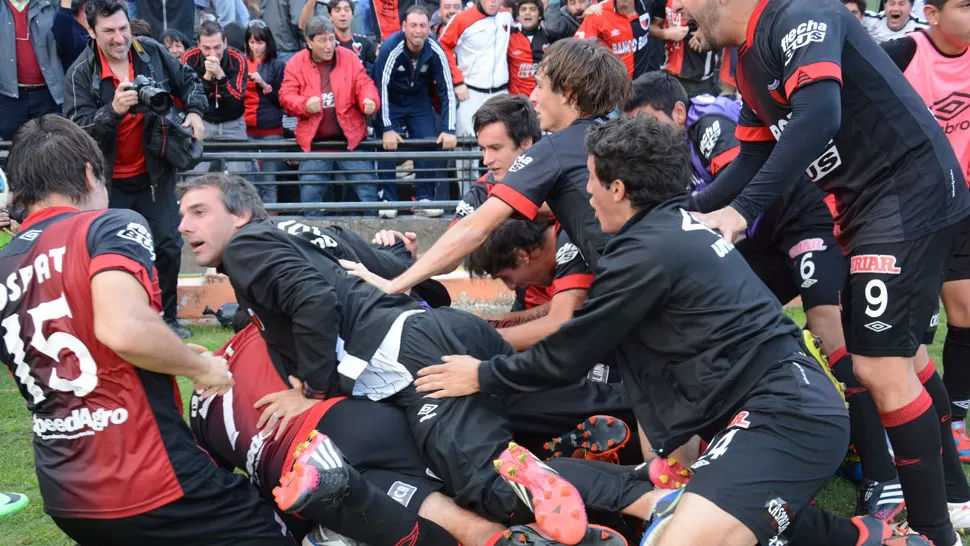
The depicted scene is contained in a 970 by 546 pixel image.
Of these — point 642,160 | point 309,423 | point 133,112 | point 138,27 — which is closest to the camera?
point 642,160

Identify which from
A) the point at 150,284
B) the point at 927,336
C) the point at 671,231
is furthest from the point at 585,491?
the point at 150,284

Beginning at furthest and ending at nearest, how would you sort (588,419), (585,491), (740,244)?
(740,244) → (588,419) → (585,491)

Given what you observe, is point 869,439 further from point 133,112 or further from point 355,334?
point 133,112

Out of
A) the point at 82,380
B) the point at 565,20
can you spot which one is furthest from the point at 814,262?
the point at 565,20

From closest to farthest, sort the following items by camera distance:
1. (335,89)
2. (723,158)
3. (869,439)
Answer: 1. (869,439)
2. (723,158)
3. (335,89)

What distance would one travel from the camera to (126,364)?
10.7ft

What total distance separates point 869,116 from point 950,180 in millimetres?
394

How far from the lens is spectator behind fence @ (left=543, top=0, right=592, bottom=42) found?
905 cm

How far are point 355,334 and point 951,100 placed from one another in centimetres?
298

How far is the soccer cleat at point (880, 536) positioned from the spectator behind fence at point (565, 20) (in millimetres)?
6351

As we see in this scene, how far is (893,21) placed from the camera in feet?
31.9

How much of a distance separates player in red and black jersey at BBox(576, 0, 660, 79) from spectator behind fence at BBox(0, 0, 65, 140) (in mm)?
4690

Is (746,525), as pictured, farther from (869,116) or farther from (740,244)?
(740,244)

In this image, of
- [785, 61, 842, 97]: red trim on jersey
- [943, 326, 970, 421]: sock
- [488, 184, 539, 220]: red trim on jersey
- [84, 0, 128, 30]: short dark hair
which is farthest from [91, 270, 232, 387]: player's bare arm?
[84, 0, 128, 30]: short dark hair
